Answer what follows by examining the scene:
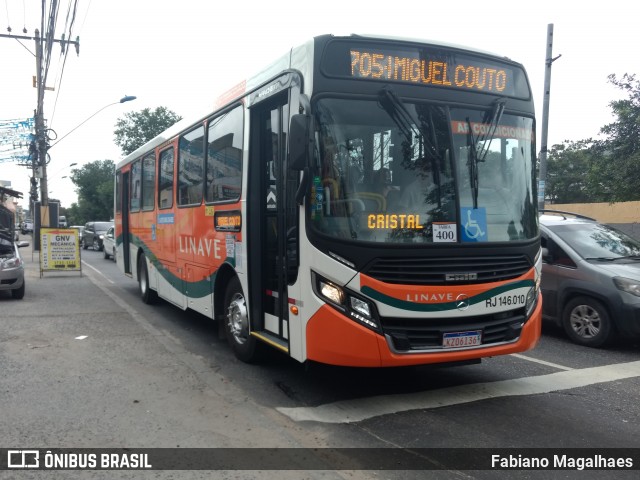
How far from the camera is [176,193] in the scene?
8438 millimetres

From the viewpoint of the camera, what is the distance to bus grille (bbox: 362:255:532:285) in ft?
15.0

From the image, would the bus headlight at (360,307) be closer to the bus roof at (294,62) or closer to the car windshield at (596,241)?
the bus roof at (294,62)

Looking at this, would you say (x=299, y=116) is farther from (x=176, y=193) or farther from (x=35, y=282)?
(x=35, y=282)

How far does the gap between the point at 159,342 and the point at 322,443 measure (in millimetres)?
4142

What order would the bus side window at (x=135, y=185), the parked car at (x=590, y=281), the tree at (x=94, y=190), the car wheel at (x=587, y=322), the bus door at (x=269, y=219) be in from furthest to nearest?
the tree at (x=94, y=190), the bus side window at (x=135, y=185), the car wheel at (x=587, y=322), the parked car at (x=590, y=281), the bus door at (x=269, y=219)

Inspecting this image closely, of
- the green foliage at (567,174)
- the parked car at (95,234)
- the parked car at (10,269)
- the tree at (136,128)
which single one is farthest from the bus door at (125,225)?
the tree at (136,128)

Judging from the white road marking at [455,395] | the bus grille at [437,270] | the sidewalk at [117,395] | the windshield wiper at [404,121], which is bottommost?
the white road marking at [455,395]

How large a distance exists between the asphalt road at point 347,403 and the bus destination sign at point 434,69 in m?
2.87

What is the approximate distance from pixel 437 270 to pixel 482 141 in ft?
4.38

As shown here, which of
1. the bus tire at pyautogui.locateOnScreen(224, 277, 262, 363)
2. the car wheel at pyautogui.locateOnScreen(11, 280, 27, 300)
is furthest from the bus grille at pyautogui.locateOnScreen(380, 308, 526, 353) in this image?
the car wheel at pyautogui.locateOnScreen(11, 280, 27, 300)

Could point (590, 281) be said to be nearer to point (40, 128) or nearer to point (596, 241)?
point (596, 241)

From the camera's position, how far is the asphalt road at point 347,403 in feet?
14.0

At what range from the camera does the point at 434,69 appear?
5.02 meters

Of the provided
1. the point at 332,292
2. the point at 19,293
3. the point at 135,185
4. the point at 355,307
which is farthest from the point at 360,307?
the point at 19,293
